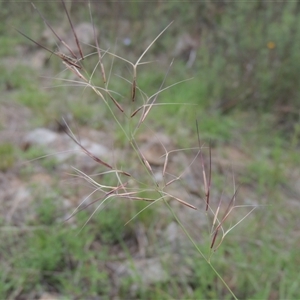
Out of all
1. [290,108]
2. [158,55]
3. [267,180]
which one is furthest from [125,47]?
[267,180]

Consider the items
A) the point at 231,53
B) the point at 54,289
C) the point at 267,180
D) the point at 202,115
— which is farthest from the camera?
the point at 231,53

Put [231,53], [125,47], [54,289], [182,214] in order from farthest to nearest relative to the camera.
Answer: [125,47]
[231,53]
[182,214]
[54,289]

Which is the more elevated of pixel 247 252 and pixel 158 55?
pixel 247 252

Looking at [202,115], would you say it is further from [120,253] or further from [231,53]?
[120,253]

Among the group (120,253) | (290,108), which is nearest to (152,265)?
(120,253)

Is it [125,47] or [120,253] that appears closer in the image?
[120,253]

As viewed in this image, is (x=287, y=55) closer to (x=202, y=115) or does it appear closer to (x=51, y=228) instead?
(x=202, y=115)
